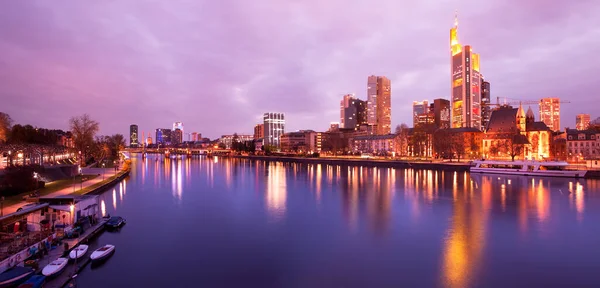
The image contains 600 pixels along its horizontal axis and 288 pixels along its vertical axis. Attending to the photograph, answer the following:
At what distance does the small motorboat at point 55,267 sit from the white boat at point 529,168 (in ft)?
187

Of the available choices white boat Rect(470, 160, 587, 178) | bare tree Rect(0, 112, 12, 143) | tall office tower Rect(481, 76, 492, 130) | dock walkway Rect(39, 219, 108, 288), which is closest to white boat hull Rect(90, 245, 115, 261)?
dock walkway Rect(39, 219, 108, 288)

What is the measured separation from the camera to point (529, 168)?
5262 cm

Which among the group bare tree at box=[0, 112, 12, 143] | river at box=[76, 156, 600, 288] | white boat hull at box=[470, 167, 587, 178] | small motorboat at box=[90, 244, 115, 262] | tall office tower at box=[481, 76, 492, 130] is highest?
tall office tower at box=[481, 76, 492, 130]

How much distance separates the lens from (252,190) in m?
38.6

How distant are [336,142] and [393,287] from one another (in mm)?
108731

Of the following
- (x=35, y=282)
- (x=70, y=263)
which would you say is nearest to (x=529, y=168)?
(x=70, y=263)

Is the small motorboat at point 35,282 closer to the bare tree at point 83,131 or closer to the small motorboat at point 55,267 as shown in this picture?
the small motorboat at point 55,267

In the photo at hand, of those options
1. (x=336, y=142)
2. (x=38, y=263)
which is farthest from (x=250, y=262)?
(x=336, y=142)

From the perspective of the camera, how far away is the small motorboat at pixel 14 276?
35.6 feet

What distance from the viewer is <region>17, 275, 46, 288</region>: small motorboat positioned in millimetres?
10602

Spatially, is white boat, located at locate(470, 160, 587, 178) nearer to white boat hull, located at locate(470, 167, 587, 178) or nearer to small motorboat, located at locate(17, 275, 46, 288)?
white boat hull, located at locate(470, 167, 587, 178)

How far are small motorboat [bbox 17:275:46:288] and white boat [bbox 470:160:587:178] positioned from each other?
57.5m

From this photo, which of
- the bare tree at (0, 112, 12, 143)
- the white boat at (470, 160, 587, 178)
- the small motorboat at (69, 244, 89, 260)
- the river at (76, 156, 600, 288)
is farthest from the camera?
the white boat at (470, 160, 587, 178)

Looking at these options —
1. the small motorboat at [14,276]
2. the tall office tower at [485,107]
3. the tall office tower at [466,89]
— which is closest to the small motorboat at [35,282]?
the small motorboat at [14,276]
